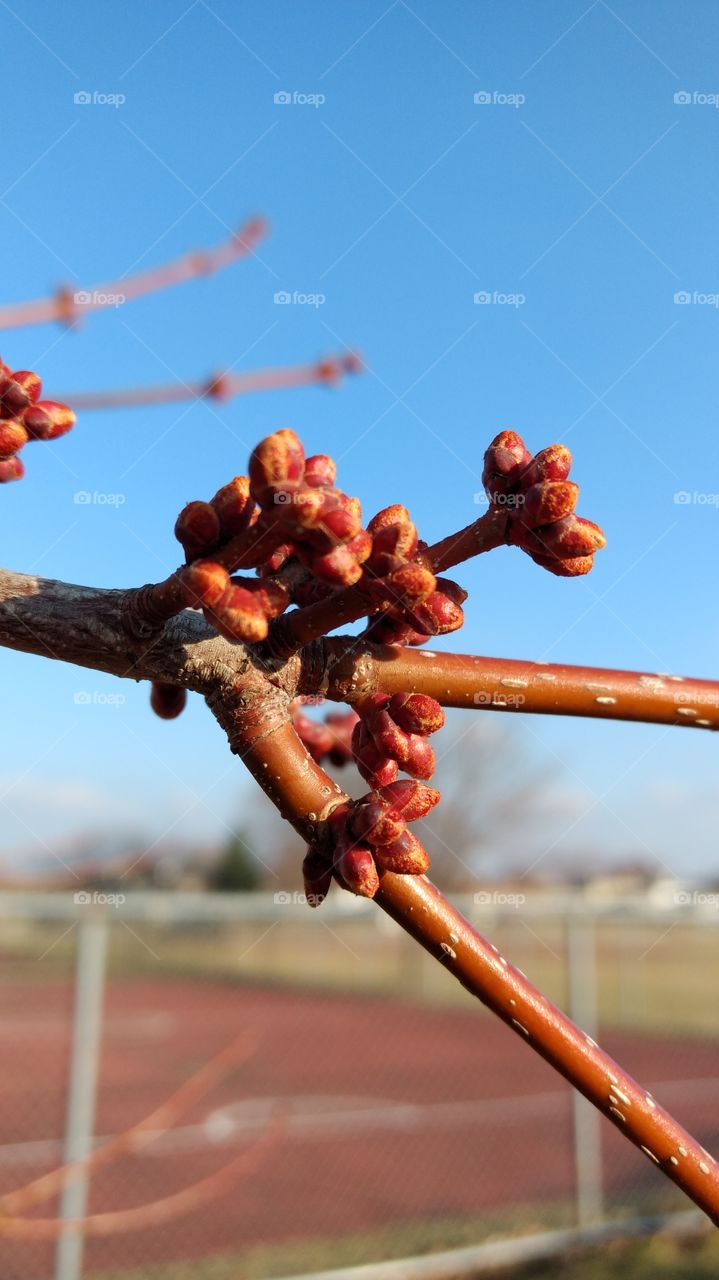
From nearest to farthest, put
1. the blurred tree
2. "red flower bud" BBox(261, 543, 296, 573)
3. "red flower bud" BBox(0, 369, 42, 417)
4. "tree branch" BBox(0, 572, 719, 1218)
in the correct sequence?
"tree branch" BBox(0, 572, 719, 1218)
"red flower bud" BBox(261, 543, 296, 573)
"red flower bud" BBox(0, 369, 42, 417)
the blurred tree

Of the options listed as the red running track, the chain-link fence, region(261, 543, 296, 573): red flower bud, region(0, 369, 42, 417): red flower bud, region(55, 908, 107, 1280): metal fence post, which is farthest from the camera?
the red running track

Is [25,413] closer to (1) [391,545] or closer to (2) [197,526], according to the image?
(2) [197,526]

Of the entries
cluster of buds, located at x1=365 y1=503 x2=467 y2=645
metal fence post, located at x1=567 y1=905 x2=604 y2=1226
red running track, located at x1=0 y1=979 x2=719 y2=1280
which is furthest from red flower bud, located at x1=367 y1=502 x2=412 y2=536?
metal fence post, located at x1=567 y1=905 x2=604 y2=1226

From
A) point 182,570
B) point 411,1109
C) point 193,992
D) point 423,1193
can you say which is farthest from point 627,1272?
point 193,992

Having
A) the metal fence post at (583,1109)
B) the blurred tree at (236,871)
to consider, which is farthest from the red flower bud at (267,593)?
the blurred tree at (236,871)

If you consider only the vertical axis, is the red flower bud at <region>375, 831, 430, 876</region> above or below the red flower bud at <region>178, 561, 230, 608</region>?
below

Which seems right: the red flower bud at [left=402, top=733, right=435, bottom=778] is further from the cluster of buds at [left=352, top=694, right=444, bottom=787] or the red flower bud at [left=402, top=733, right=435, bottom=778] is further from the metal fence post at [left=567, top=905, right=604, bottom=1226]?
the metal fence post at [left=567, top=905, right=604, bottom=1226]

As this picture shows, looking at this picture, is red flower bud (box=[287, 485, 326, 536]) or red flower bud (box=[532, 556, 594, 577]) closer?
red flower bud (box=[287, 485, 326, 536])

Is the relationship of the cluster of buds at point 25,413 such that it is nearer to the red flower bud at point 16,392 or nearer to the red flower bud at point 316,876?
the red flower bud at point 16,392
